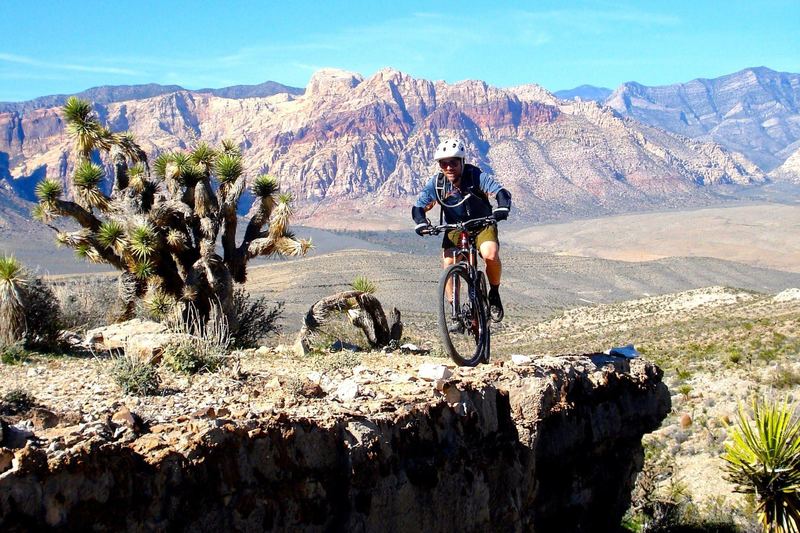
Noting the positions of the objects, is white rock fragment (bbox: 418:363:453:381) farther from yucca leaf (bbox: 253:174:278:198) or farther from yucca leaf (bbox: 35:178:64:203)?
yucca leaf (bbox: 35:178:64:203)

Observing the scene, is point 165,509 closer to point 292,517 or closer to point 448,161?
point 292,517

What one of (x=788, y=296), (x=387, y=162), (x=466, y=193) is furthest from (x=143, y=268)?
(x=387, y=162)

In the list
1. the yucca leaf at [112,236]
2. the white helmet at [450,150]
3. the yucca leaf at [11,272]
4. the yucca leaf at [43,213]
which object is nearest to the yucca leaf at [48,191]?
the yucca leaf at [43,213]

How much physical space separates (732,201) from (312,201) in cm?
9114

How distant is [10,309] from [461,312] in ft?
18.6

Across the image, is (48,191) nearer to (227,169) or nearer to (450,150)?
(227,169)

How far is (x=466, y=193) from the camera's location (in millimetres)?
7867

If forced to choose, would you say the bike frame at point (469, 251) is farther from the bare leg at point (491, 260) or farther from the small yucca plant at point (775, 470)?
the small yucca plant at point (775, 470)

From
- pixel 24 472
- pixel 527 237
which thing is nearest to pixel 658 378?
pixel 24 472

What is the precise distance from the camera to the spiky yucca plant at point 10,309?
9.73 metres

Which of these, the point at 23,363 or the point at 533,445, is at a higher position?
the point at 23,363

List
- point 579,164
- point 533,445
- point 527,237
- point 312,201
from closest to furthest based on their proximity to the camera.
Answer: point 533,445
point 527,237
point 312,201
point 579,164

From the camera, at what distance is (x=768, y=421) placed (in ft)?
28.8

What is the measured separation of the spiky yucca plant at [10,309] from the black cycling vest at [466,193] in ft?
17.6
